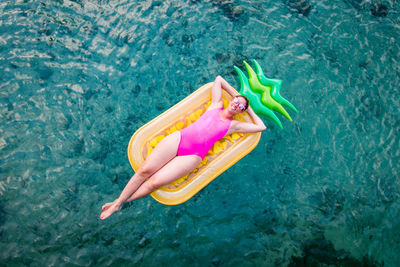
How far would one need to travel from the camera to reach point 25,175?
137 inches

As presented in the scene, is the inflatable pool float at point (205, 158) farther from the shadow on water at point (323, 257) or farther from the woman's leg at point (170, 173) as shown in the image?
the shadow on water at point (323, 257)

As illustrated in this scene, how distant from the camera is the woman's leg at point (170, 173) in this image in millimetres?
2941

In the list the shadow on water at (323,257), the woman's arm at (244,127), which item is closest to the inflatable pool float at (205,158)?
the woman's arm at (244,127)

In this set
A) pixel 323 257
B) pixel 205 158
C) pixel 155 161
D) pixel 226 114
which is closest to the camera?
pixel 155 161

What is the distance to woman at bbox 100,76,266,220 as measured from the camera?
2.95 metres

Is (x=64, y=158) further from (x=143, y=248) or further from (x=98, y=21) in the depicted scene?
(x=98, y=21)

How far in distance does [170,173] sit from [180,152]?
264 millimetres

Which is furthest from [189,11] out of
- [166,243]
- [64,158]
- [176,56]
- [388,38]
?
[166,243]

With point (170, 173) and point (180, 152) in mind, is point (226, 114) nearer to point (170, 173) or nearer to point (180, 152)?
point (180, 152)

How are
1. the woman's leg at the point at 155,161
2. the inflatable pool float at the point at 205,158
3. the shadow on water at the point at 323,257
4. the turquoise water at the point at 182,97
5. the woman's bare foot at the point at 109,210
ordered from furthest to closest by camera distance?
the shadow on water at the point at 323,257
the turquoise water at the point at 182,97
the inflatable pool float at the point at 205,158
the woman's bare foot at the point at 109,210
the woman's leg at the point at 155,161

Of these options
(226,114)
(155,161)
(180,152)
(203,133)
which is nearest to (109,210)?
(155,161)

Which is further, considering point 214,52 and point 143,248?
point 214,52

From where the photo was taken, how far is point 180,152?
9.90 feet

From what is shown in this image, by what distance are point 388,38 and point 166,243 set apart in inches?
179
